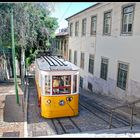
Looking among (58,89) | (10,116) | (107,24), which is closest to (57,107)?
(58,89)

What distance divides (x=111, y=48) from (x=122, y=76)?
226cm

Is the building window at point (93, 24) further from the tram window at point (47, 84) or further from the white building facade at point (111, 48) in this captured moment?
the tram window at point (47, 84)

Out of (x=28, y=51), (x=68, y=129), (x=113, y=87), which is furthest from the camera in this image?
(x=28, y=51)

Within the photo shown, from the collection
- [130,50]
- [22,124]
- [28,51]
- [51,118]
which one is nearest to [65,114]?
[51,118]

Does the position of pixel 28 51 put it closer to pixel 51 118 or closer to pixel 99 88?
pixel 99 88

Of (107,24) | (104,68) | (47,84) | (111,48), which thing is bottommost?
(104,68)

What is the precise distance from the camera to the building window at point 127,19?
460 inches

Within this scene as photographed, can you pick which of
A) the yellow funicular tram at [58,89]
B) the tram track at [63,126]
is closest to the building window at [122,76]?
the yellow funicular tram at [58,89]

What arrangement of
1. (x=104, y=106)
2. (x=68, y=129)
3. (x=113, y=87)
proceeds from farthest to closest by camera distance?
1. (x=113, y=87)
2. (x=104, y=106)
3. (x=68, y=129)

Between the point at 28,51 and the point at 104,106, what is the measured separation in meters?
14.3

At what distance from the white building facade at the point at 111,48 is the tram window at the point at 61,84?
3.88m

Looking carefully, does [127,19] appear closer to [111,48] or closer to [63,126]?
[111,48]

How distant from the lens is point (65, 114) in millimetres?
9461

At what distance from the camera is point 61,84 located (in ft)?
30.1
